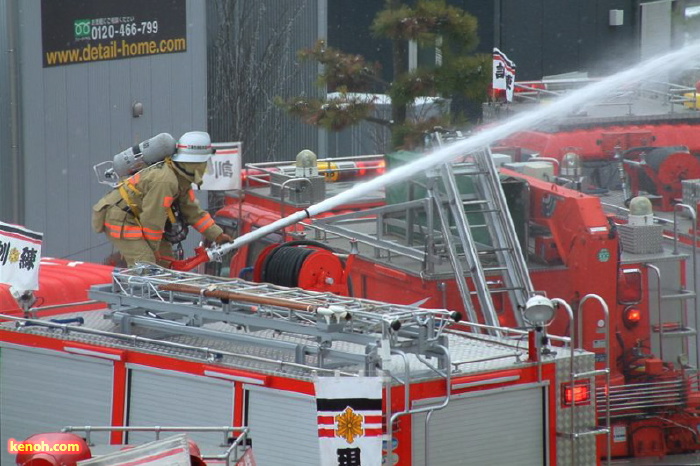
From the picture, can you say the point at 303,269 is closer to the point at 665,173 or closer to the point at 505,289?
the point at 505,289

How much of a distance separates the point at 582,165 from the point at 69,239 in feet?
19.2

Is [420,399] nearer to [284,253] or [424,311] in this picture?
[424,311]

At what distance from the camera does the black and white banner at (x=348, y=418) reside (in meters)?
6.16

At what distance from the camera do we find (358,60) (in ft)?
62.7

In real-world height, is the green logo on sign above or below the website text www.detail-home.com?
above

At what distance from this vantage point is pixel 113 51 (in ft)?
48.3

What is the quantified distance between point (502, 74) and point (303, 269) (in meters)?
9.82

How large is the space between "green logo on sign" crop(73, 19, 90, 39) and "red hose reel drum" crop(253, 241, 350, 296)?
5.61m

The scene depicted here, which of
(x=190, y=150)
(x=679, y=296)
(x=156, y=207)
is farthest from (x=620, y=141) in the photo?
(x=156, y=207)

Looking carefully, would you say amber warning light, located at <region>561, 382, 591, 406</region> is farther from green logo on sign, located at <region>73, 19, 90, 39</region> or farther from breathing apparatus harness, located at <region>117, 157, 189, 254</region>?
green logo on sign, located at <region>73, 19, 90, 39</region>

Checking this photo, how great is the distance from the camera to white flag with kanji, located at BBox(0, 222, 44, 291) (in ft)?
26.4

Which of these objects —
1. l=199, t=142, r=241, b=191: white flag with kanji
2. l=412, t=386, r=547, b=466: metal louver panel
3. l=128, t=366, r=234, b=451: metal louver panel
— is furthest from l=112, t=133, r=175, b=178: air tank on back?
l=412, t=386, r=547, b=466: metal louver panel

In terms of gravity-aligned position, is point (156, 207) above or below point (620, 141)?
below

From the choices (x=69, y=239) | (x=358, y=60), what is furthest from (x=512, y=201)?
(x=358, y=60)
